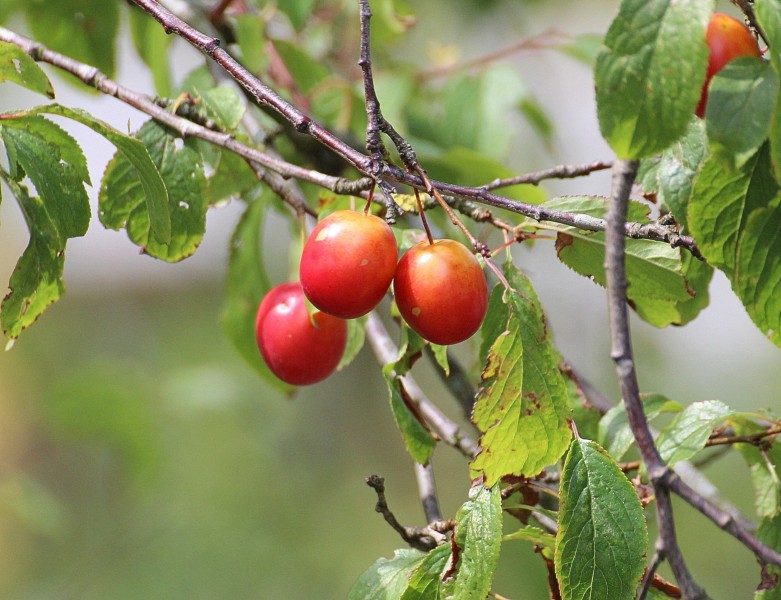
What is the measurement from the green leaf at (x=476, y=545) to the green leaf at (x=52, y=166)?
1.46 ft

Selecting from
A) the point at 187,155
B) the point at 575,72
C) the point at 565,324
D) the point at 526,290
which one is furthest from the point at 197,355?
the point at 526,290

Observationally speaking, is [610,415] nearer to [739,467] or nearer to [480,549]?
[480,549]

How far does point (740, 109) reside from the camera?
1.82 ft

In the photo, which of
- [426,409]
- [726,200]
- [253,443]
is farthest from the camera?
[253,443]

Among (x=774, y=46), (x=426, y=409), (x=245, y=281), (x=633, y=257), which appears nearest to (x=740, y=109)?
(x=774, y=46)

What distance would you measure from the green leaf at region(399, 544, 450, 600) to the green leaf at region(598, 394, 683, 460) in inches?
9.2

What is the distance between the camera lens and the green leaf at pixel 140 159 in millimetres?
734

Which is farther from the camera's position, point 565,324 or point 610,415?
point 565,324

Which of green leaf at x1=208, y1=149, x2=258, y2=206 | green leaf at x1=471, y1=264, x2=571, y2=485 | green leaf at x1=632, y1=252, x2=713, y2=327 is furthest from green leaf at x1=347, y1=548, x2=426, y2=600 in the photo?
green leaf at x1=208, y1=149, x2=258, y2=206

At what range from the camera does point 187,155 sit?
93cm

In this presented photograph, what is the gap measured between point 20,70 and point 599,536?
2.11ft

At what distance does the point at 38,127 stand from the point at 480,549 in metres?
0.56

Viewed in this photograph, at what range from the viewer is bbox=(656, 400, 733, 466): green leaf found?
30.4 inches

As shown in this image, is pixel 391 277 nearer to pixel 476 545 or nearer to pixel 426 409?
pixel 476 545
